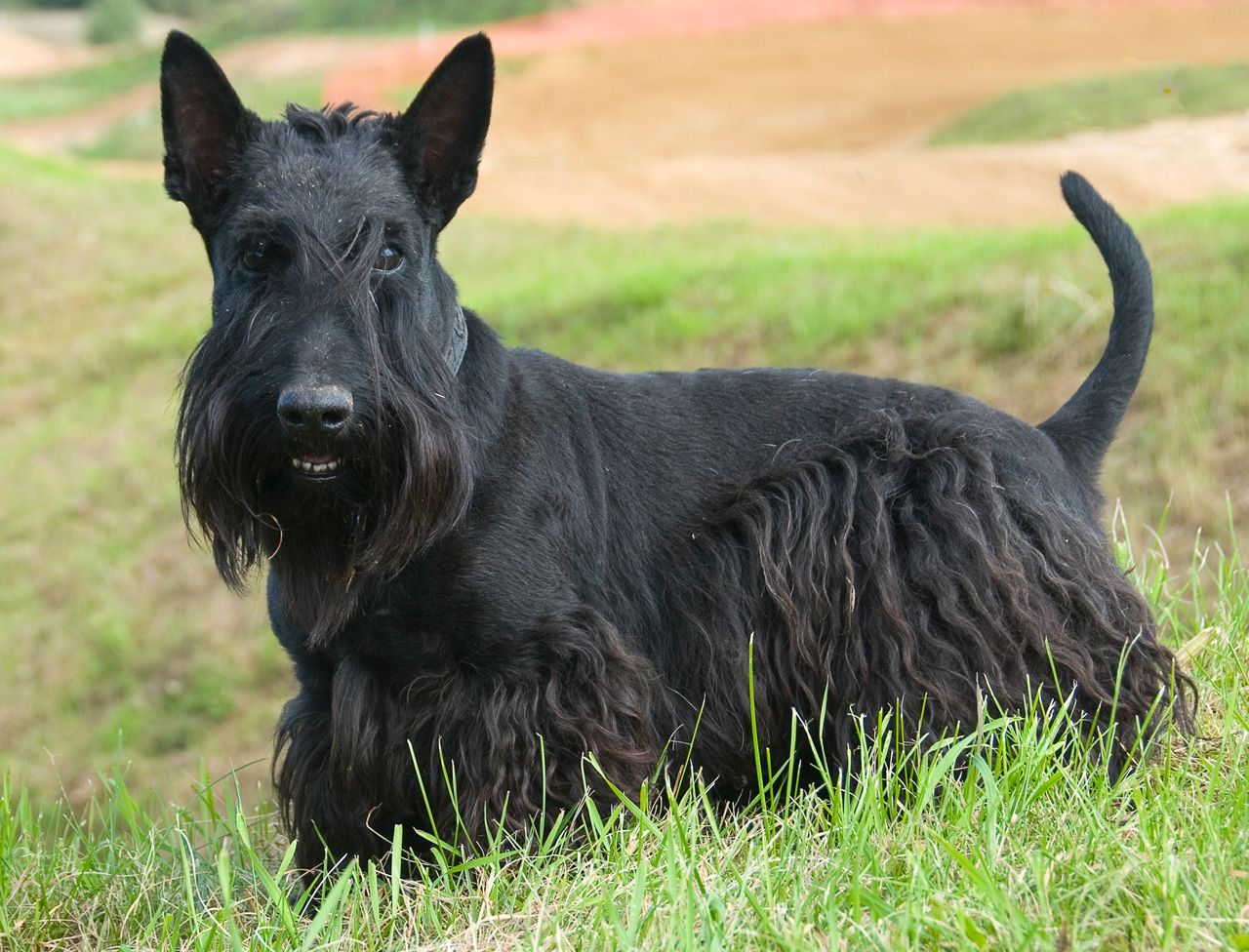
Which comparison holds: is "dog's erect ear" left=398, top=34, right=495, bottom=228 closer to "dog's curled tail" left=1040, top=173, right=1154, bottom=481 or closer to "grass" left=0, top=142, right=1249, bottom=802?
"dog's curled tail" left=1040, top=173, right=1154, bottom=481

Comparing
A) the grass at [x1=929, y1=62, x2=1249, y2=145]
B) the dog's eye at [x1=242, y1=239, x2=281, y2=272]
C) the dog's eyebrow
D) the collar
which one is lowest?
the collar

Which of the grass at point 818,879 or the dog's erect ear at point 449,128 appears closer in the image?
the grass at point 818,879

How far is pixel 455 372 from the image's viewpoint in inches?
129

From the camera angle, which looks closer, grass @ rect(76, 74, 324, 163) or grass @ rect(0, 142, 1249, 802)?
grass @ rect(0, 142, 1249, 802)

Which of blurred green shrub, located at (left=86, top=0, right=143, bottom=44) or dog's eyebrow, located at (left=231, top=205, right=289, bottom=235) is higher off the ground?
blurred green shrub, located at (left=86, top=0, right=143, bottom=44)

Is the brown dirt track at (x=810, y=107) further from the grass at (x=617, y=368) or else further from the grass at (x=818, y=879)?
the grass at (x=818, y=879)

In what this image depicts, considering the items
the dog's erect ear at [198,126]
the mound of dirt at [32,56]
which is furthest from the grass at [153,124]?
the dog's erect ear at [198,126]

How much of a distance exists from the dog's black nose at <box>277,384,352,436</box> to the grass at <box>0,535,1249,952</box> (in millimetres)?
842

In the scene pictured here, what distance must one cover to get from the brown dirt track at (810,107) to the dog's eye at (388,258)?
9888 mm

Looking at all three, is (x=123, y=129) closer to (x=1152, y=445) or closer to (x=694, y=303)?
(x=694, y=303)

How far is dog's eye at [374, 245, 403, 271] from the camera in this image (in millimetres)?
3113

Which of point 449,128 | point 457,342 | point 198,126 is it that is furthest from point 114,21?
point 457,342

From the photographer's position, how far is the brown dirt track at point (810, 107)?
14383mm

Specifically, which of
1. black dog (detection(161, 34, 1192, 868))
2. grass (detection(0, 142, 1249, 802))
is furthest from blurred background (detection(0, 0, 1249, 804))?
black dog (detection(161, 34, 1192, 868))
